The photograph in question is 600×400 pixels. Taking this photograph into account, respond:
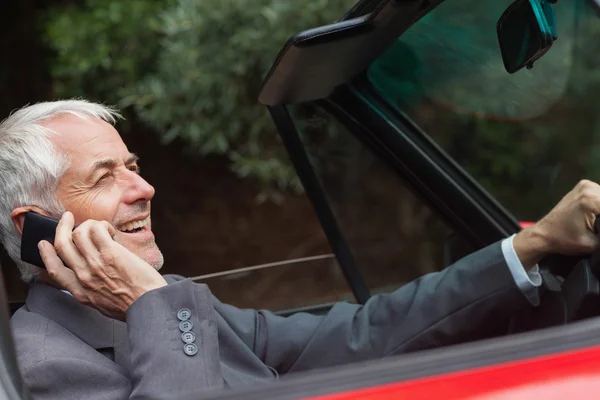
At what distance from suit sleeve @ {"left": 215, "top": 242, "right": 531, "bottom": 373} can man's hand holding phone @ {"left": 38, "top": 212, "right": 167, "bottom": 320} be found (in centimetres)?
56

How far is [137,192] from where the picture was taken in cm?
229

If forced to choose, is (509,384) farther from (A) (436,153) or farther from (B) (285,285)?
(B) (285,285)

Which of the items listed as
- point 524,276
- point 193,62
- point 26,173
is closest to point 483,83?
point 524,276

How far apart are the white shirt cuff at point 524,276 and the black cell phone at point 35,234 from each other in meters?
1.16

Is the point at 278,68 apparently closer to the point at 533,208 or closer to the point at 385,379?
the point at 385,379

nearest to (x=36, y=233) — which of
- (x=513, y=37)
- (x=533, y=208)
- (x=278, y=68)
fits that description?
(x=278, y=68)

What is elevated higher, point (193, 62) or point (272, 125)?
point (193, 62)

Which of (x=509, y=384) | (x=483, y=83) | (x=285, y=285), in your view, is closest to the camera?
(x=509, y=384)

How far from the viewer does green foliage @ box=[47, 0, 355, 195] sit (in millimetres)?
5113

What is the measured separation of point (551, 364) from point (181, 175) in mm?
5135

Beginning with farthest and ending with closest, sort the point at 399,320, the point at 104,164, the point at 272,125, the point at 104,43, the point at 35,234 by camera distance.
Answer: the point at 104,43 < the point at 272,125 < the point at 399,320 < the point at 104,164 < the point at 35,234

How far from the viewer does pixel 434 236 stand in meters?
3.16

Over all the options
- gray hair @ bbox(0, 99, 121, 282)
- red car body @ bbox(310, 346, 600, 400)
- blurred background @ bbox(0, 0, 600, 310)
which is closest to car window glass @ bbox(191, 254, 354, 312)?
blurred background @ bbox(0, 0, 600, 310)

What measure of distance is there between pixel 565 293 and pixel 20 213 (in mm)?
1388
